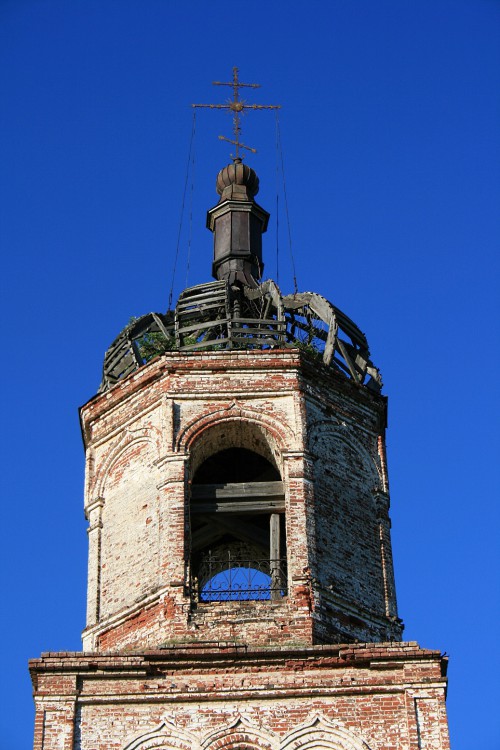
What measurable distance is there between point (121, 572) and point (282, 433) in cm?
256

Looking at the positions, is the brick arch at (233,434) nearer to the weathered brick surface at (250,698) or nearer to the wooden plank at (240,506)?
the wooden plank at (240,506)

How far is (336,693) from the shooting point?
19.5 meters

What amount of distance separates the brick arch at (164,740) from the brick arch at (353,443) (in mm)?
4615

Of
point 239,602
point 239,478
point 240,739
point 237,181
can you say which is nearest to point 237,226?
point 237,181

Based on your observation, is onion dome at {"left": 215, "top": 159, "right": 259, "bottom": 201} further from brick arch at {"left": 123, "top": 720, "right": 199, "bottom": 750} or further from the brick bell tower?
brick arch at {"left": 123, "top": 720, "right": 199, "bottom": 750}

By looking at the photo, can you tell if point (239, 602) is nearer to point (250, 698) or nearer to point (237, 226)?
point (250, 698)

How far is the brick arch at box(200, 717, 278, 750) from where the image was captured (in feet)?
62.7

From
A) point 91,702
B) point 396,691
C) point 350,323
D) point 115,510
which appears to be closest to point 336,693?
point 396,691

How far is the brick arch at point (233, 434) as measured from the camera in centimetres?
2217

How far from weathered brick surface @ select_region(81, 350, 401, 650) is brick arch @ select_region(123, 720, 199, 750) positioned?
132 centimetres

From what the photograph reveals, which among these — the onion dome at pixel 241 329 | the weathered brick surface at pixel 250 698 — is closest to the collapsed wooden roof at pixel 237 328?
the onion dome at pixel 241 329

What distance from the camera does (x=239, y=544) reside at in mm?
24328

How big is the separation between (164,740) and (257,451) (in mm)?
4619

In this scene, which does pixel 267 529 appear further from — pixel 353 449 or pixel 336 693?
pixel 336 693
